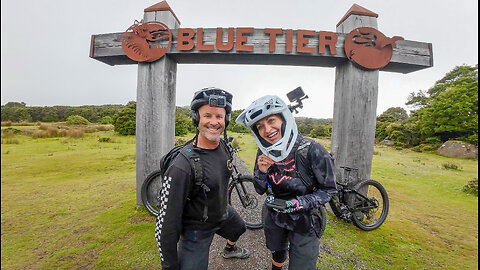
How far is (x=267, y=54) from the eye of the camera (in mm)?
4020

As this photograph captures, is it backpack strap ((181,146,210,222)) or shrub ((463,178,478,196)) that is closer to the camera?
backpack strap ((181,146,210,222))

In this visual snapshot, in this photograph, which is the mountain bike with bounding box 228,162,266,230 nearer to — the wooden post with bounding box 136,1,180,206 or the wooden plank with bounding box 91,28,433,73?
the wooden post with bounding box 136,1,180,206

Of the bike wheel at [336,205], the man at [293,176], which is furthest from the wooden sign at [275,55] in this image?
the man at [293,176]

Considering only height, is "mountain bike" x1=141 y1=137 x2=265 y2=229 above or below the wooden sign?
below

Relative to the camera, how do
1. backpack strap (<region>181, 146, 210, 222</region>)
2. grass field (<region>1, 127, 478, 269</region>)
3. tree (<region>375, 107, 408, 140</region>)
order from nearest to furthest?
1. backpack strap (<region>181, 146, 210, 222</region>)
2. grass field (<region>1, 127, 478, 269</region>)
3. tree (<region>375, 107, 408, 140</region>)

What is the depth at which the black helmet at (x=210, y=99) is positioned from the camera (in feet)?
6.59

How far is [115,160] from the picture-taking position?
8.86 metres

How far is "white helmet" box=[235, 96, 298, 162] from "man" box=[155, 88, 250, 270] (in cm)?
31

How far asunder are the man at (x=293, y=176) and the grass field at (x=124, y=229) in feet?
4.87

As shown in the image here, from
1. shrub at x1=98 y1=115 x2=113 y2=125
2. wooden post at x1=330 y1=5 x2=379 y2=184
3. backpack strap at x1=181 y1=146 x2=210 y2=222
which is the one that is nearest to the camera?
backpack strap at x1=181 y1=146 x2=210 y2=222

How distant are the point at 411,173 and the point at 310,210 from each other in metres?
9.58

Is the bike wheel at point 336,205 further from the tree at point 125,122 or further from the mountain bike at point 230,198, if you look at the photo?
the tree at point 125,122

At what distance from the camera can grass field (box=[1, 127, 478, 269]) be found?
290 centimetres

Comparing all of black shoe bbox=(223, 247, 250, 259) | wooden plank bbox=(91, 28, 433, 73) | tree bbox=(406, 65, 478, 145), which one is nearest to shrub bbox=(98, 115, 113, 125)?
wooden plank bbox=(91, 28, 433, 73)
